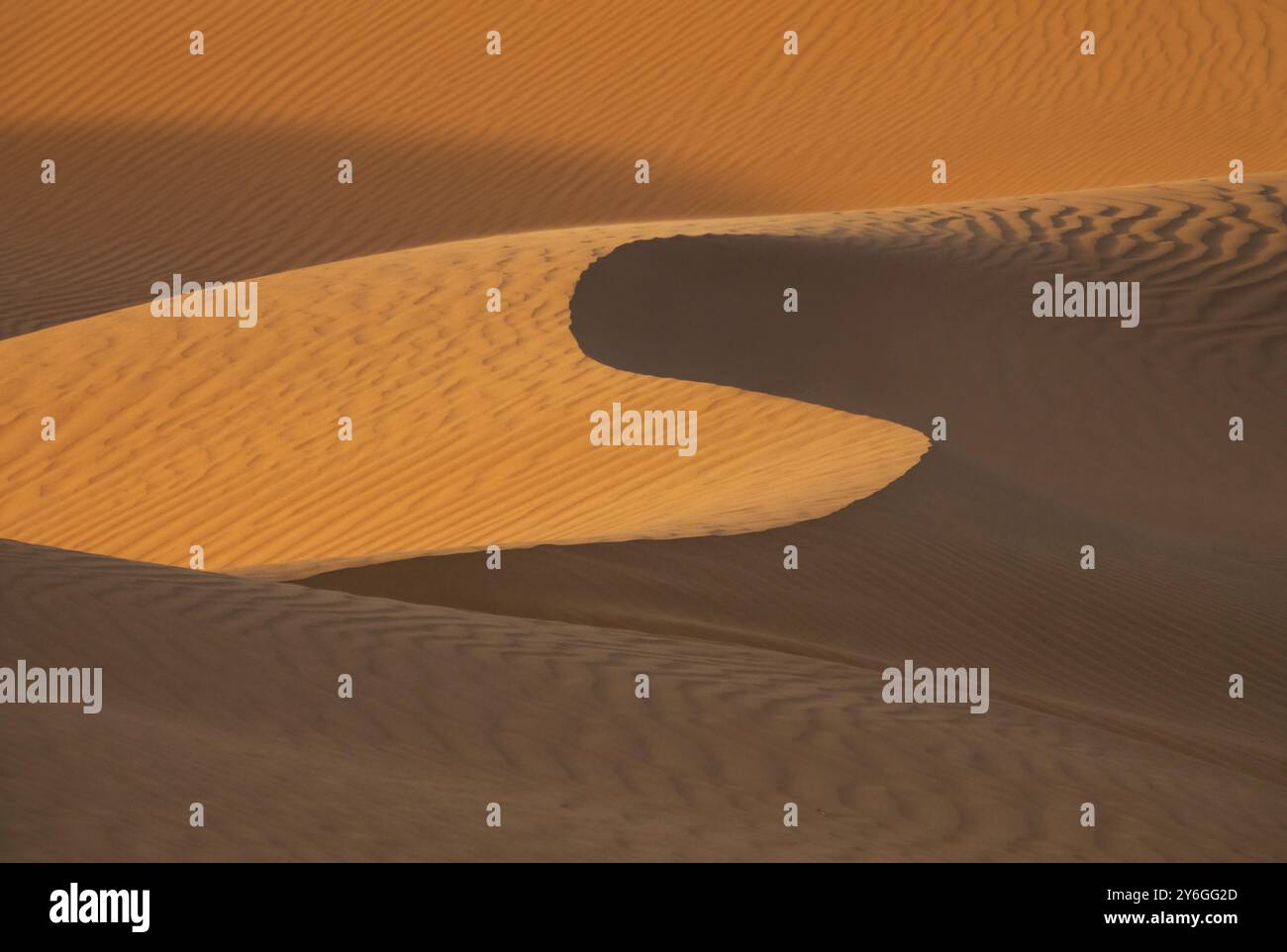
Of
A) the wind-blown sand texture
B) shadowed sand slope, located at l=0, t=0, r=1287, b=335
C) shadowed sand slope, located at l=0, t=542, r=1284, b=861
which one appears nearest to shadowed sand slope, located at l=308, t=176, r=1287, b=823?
the wind-blown sand texture

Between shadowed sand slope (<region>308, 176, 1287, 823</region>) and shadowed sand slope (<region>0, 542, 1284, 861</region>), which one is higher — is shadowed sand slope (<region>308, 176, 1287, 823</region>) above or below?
above

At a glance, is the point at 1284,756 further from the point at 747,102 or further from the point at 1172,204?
the point at 747,102

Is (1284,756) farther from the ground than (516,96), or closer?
closer

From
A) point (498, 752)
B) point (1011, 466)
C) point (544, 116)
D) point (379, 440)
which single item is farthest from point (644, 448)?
point (544, 116)

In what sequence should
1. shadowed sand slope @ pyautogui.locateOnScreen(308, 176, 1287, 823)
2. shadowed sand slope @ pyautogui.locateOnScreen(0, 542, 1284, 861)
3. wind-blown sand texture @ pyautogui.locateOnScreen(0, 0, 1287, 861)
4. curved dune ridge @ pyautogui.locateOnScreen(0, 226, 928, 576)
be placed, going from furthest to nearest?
curved dune ridge @ pyautogui.locateOnScreen(0, 226, 928, 576) < shadowed sand slope @ pyautogui.locateOnScreen(308, 176, 1287, 823) < wind-blown sand texture @ pyautogui.locateOnScreen(0, 0, 1287, 861) < shadowed sand slope @ pyautogui.locateOnScreen(0, 542, 1284, 861)

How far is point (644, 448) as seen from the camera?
10406 millimetres

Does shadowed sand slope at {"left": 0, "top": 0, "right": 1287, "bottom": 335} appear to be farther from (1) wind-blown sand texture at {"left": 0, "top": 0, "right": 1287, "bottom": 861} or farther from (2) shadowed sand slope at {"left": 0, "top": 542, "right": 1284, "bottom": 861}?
(2) shadowed sand slope at {"left": 0, "top": 542, "right": 1284, "bottom": 861}

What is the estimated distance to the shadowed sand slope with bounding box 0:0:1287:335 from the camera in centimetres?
2052

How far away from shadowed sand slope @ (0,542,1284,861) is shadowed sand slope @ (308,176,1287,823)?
477mm

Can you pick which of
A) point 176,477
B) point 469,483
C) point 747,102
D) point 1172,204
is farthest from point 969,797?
point 747,102

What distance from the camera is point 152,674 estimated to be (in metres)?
5.89

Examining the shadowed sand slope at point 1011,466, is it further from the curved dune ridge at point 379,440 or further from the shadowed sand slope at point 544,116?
the shadowed sand slope at point 544,116

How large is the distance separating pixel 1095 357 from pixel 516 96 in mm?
12531
